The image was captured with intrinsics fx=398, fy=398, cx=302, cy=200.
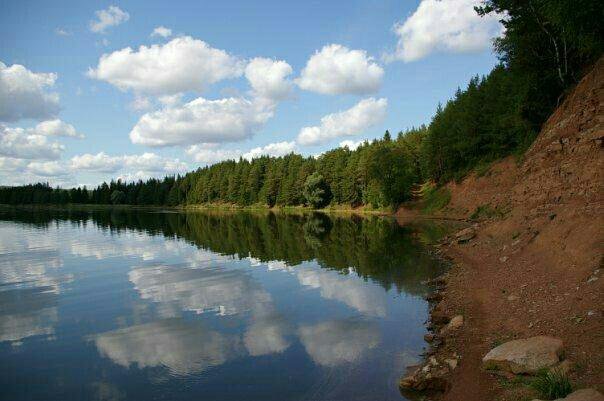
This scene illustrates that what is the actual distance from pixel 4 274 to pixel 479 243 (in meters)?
38.5

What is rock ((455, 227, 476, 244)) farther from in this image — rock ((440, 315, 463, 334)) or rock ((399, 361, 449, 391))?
rock ((399, 361, 449, 391))

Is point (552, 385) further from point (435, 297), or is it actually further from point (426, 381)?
point (435, 297)

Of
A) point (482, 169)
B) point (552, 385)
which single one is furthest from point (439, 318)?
point (482, 169)

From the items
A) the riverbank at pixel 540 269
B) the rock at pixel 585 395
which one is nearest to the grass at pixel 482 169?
the riverbank at pixel 540 269

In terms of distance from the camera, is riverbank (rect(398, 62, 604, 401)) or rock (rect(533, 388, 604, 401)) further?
riverbank (rect(398, 62, 604, 401))

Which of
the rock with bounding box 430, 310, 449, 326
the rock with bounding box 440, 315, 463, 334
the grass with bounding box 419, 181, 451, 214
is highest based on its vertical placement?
the grass with bounding box 419, 181, 451, 214

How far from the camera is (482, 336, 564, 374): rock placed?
1070 centimetres

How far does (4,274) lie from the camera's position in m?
32.0

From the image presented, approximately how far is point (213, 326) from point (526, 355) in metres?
13.0

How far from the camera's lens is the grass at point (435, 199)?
7779 centimetres

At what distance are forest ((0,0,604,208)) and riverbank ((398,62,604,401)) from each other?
7.37 m

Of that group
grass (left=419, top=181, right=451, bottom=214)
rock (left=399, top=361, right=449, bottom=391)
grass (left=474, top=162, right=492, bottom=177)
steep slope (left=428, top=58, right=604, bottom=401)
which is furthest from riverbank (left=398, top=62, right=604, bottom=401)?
grass (left=419, top=181, right=451, bottom=214)

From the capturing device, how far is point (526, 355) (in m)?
11.1

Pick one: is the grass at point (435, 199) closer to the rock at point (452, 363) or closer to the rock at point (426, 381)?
the rock at point (452, 363)
